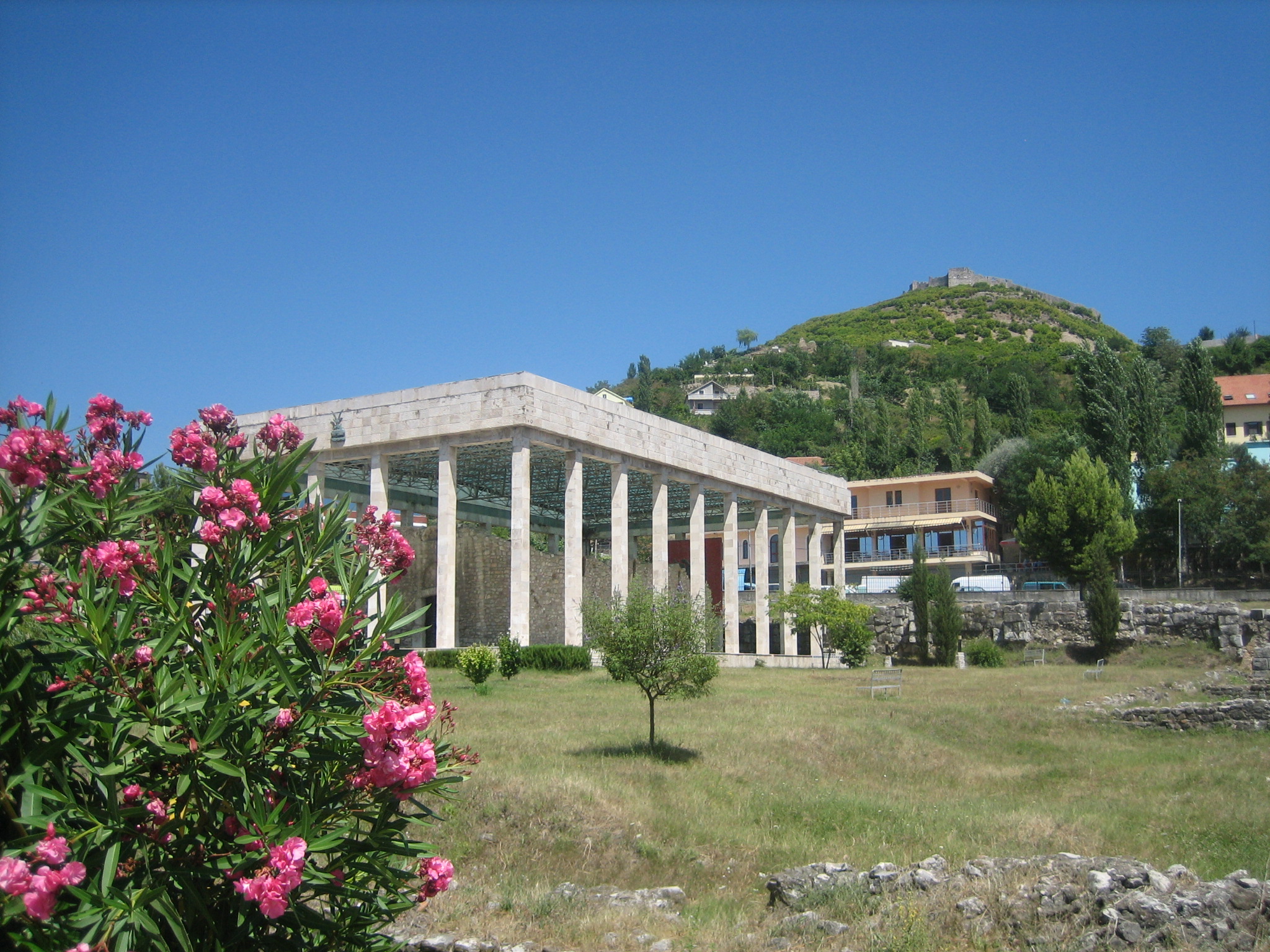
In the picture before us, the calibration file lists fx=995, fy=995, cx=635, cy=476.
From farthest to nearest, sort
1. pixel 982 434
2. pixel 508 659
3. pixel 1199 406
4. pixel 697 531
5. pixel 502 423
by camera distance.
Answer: pixel 982 434
pixel 1199 406
pixel 697 531
pixel 502 423
pixel 508 659

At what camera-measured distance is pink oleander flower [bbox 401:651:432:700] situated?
420 cm

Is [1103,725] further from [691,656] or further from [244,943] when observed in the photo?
[244,943]

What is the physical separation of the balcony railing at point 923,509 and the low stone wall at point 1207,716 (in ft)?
Result: 137

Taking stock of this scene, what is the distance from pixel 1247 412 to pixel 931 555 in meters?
31.9

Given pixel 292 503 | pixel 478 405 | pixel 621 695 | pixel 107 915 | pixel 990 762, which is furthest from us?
pixel 478 405

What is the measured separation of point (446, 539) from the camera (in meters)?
31.5

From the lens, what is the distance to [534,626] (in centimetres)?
3947

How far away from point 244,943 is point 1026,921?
20.0 feet

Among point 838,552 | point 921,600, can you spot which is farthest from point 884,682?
point 838,552

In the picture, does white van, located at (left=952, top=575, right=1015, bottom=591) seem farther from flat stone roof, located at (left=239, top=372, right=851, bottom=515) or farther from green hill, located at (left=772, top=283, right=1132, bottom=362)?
green hill, located at (left=772, top=283, right=1132, bottom=362)

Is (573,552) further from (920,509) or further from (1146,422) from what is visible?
(1146,422)

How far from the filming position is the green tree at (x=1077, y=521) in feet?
155

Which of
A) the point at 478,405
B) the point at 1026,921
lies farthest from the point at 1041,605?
the point at 1026,921

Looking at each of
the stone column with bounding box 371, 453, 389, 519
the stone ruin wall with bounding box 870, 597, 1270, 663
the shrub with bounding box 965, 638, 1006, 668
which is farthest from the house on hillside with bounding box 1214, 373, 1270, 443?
the stone column with bounding box 371, 453, 389, 519
